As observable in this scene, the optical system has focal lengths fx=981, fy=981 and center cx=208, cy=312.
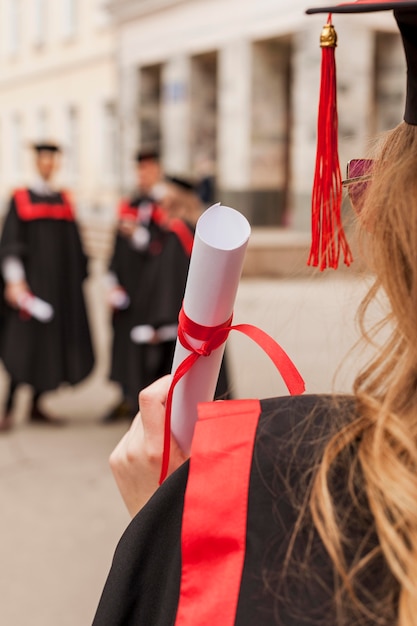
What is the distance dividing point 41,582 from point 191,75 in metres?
17.7

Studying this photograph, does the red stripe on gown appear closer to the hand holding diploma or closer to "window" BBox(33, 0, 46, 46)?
the hand holding diploma

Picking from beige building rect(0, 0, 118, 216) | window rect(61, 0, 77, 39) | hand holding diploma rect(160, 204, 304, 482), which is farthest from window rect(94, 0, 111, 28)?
hand holding diploma rect(160, 204, 304, 482)

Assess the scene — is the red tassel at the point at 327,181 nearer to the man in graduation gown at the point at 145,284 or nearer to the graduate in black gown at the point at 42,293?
the man in graduation gown at the point at 145,284

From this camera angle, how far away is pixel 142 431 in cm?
120

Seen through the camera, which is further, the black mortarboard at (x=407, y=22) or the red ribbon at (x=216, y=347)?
the red ribbon at (x=216, y=347)

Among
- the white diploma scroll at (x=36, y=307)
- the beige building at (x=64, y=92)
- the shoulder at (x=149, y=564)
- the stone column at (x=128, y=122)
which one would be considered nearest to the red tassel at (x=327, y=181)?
the shoulder at (x=149, y=564)

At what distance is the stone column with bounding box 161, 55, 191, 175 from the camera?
20.3 meters

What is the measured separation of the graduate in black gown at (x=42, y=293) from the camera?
5859mm

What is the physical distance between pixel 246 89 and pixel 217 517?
17.8 m

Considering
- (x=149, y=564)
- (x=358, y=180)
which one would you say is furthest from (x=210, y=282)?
(x=149, y=564)

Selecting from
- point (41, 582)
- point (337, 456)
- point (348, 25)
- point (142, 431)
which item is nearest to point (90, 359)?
point (41, 582)

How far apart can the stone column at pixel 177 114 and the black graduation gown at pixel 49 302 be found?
1410 cm

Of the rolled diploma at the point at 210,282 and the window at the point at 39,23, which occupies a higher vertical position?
the window at the point at 39,23

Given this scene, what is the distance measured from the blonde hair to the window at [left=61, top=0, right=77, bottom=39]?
86.3 ft
